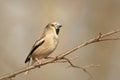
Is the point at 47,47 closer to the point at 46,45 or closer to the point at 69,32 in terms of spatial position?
the point at 46,45

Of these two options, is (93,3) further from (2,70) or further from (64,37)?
(2,70)

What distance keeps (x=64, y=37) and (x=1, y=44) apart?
3.47 feet

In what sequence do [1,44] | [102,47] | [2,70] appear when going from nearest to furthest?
[2,70], [1,44], [102,47]

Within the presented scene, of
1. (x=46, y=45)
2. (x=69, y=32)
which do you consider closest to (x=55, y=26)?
(x=46, y=45)

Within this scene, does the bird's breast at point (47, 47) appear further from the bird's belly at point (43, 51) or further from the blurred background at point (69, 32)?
the blurred background at point (69, 32)

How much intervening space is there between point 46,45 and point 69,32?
2795mm

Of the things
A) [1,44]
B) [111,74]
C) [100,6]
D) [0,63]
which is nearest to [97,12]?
[100,6]

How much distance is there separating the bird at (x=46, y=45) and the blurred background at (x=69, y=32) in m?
1.52

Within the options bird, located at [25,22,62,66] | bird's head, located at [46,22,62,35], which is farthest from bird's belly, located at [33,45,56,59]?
bird's head, located at [46,22,62,35]

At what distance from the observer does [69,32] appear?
752 cm

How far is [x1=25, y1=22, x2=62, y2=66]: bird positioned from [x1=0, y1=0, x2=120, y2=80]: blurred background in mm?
1517

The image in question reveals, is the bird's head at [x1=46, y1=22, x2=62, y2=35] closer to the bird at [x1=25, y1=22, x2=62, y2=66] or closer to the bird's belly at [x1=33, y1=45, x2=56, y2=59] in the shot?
the bird at [x1=25, y1=22, x2=62, y2=66]

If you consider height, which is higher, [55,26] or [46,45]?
[55,26]

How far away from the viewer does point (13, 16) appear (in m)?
7.66
